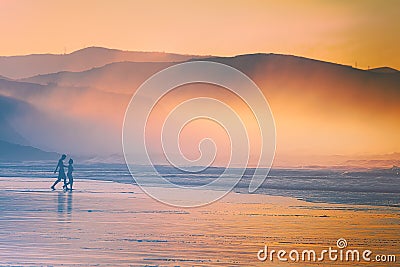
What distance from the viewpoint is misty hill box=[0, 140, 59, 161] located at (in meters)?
52.8

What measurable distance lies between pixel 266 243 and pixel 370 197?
1280 centimetres


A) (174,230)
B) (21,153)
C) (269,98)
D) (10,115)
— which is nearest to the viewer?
(174,230)

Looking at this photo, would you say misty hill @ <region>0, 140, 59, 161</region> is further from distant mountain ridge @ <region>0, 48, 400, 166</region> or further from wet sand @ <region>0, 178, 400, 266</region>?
wet sand @ <region>0, 178, 400, 266</region>

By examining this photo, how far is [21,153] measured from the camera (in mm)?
53031

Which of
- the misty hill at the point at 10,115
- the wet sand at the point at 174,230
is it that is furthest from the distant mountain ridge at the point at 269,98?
the wet sand at the point at 174,230

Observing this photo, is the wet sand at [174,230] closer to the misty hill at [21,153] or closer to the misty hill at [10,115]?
the misty hill at [10,115]

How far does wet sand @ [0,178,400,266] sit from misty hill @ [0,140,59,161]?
96.3 feet

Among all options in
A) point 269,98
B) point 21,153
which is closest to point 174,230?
point 269,98

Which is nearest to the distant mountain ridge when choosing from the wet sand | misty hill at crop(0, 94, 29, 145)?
misty hill at crop(0, 94, 29, 145)

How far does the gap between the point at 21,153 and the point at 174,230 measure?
124 ft

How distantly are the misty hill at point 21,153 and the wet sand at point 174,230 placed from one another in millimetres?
29366

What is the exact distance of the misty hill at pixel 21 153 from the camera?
52.8m

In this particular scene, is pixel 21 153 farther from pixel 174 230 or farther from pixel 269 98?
pixel 174 230

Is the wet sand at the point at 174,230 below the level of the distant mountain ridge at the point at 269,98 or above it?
below
